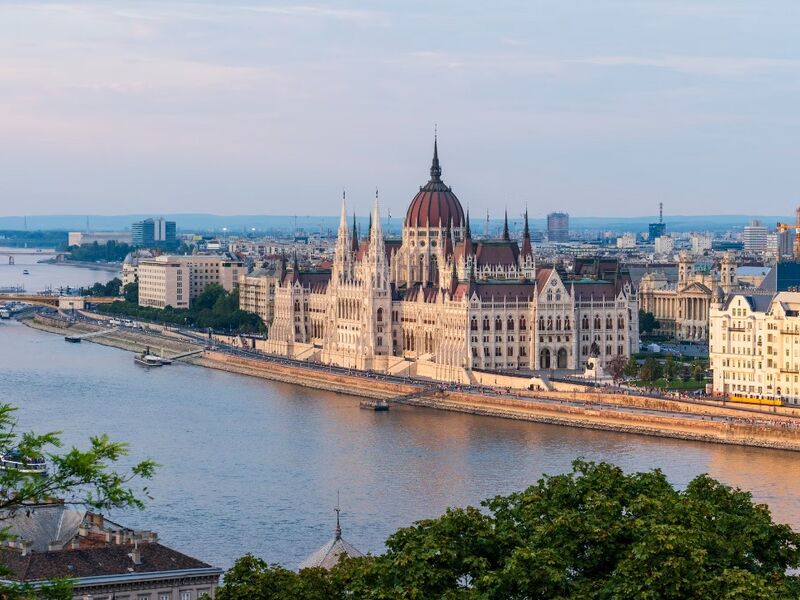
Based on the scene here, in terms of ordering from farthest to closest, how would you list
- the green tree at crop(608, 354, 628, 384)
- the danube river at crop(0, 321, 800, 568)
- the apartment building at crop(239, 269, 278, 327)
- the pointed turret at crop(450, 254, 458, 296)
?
1. the apartment building at crop(239, 269, 278, 327)
2. the pointed turret at crop(450, 254, 458, 296)
3. the green tree at crop(608, 354, 628, 384)
4. the danube river at crop(0, 321, 800, 568)

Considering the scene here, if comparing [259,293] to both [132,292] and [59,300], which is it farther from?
[132,292]

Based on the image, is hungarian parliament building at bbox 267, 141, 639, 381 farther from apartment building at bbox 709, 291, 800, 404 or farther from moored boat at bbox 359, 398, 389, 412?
apartment building at bbox 709, 291, 800, 404

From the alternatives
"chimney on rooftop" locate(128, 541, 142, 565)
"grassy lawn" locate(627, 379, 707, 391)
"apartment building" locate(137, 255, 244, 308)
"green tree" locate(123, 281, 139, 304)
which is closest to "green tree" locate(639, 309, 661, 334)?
"grassy lawn" locate(627, 379, 707, 391)

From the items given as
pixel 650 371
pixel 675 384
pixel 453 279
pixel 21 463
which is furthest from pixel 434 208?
pixel 21 463

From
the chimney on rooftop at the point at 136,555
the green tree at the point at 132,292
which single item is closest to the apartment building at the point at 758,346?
the chimney on rooftop at the point at 136,555

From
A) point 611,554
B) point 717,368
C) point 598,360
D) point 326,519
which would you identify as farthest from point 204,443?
point 611,554

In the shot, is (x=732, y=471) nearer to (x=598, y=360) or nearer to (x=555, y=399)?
(x=555, y=399)
